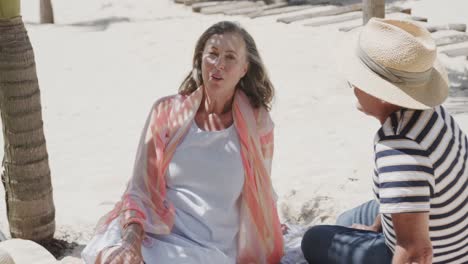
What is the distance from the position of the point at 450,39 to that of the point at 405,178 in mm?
6584

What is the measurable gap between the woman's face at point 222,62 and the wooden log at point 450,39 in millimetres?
5571

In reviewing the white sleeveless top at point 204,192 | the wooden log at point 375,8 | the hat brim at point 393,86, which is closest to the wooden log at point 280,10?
the wooden log at point 375,8

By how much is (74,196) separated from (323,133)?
6.54 feet

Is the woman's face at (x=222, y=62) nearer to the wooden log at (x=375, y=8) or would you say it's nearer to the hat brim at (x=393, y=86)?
the hat brim at (x=393, y=86)

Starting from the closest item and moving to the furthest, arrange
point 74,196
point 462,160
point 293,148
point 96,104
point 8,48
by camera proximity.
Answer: point 462,160, point 8,48, point 74,196, point 293,148, point 96,104

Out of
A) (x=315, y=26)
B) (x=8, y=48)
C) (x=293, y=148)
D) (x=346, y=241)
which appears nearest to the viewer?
(x=346, y=241)

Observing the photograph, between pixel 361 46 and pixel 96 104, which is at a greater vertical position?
pixel 361 46

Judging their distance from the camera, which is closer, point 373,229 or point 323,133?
point 373,229

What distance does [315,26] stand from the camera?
9.83 meters

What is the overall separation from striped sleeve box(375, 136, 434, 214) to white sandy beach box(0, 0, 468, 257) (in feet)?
1.72

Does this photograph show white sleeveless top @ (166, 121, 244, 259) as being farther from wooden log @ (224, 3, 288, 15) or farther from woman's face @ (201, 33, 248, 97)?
wooden log @ (224, 3, 288, 15)

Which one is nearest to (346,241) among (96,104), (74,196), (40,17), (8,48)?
(8,48)

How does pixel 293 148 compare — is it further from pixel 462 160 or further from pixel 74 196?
pixel 462 160

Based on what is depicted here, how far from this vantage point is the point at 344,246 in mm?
2955
